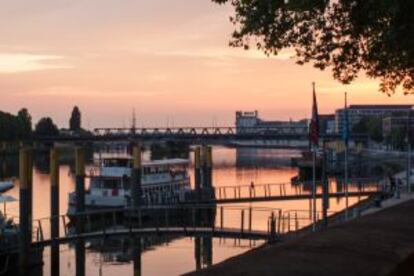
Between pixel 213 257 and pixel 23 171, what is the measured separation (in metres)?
11.0

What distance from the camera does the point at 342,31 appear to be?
653 inches

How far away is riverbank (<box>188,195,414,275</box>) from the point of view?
26.0 feet

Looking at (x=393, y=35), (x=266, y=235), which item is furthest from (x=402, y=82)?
(x=266, y=235)

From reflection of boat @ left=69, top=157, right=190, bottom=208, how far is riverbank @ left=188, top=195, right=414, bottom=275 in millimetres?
45088

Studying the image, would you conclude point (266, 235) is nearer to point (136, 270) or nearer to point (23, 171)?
point (136, 270)

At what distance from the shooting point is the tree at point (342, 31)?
1431 centimetres

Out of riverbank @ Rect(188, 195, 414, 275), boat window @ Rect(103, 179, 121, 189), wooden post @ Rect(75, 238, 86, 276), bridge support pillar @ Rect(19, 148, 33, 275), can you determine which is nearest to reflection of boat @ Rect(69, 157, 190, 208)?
boat window @ Rect(103, 179, 121, 189)

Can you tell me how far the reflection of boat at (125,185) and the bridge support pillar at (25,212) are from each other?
20109 mm

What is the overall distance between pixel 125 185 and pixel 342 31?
141 ft

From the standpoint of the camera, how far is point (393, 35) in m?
14.4

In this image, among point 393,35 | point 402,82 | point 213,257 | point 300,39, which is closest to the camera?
point 393,35

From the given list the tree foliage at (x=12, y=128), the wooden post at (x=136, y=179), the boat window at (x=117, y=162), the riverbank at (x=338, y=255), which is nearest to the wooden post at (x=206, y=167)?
A: the boat window at (x=117, y=162)

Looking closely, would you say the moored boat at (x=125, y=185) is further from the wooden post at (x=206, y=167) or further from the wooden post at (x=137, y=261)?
the wooden post at (x=137, y=261)

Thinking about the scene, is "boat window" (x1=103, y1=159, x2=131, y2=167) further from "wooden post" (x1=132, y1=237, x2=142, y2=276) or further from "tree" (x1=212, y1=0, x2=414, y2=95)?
"tree" (x1=212, y1=0, x2=414, y2=95)
